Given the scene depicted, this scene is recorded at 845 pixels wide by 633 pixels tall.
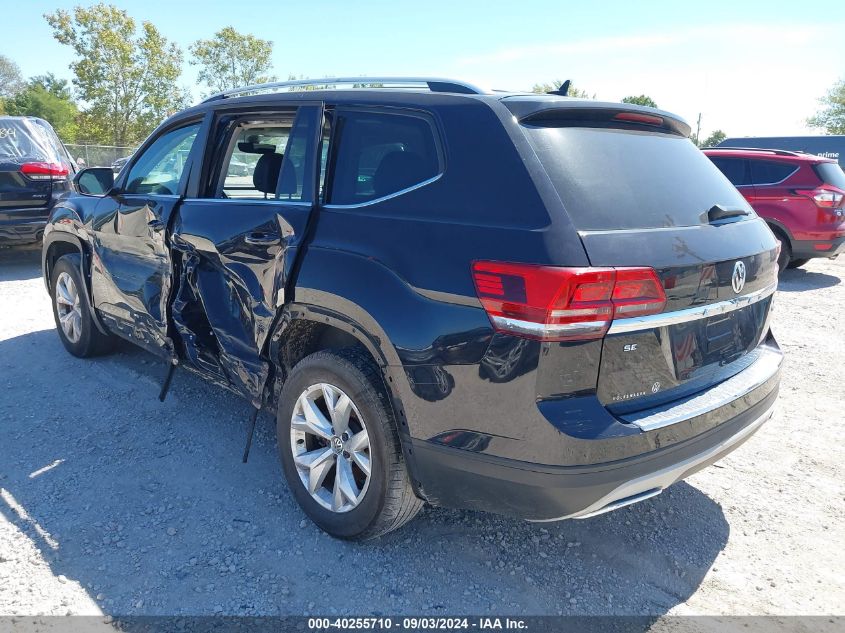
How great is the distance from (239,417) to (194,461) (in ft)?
1.93

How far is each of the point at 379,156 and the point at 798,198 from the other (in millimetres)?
8175

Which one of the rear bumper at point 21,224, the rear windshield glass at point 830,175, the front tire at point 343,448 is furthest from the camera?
the rear windshield glass at point 830,175

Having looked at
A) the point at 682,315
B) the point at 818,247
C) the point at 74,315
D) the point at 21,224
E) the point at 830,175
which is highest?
the point at 682,315

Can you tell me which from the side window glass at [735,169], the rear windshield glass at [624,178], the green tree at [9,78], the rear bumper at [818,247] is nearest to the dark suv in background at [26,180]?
the rear windshield glass at [624,178]

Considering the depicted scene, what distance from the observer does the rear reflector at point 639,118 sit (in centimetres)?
271

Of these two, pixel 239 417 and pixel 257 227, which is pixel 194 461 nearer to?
pixel 239 417

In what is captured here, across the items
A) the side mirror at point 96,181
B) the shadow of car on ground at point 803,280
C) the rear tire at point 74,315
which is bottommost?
the shadow of car on ground at point 803,280

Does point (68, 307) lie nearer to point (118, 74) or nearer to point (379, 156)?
point (379, 156)

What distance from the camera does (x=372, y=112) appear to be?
9.25ft

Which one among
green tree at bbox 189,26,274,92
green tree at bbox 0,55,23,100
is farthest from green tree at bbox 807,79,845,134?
green tree at bbox 0,55,23,100

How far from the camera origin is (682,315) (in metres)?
2.31

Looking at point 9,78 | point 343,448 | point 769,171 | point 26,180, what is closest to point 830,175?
point 769,171

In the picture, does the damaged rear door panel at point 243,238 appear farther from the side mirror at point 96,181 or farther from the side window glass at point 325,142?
the side mirror at point 96,181

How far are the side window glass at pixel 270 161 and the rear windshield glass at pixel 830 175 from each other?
830 cm
